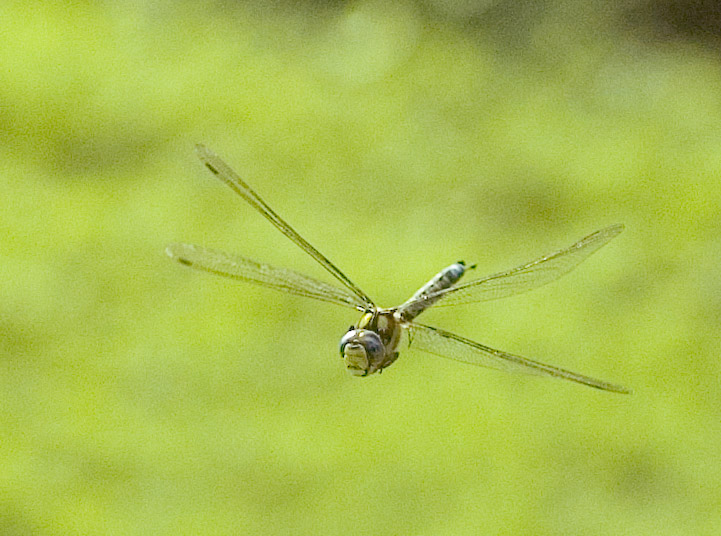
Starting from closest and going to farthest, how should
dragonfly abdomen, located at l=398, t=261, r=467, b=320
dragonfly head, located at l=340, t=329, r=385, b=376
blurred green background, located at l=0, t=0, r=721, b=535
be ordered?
dragonfly head, located at l=340, t=329, r=385, b=376 < dragonfly abdomen, located at l=398, t=261, r=467, b=320 < blurred green background, located at l=0, t=0, r=721, b=535

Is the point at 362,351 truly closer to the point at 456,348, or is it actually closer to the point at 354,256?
the point at 456,348

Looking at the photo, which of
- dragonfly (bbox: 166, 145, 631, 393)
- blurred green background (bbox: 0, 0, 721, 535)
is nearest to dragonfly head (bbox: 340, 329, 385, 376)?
dragonfly (bbox: 166, 145, 631, 393)

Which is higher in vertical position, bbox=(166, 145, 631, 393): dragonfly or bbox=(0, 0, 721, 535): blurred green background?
bbox=(166, 145, 631, 393): dragonfly

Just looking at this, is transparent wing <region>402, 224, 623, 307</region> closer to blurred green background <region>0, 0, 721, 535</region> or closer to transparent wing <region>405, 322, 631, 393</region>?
transparent wing <region>405, 322, 631, 393</region>

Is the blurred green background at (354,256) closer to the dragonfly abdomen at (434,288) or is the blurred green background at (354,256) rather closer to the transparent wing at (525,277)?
the dragonfly abdomen at (434,288)

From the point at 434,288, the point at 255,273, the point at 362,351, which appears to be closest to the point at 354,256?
the point at 434,288

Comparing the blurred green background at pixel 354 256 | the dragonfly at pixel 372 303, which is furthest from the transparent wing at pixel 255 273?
the blurred green background at pixel 354 256

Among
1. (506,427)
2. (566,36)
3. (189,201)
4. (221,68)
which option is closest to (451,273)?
(506,427)

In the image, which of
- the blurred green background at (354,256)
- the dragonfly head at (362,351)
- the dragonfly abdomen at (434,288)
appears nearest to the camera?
the dragonfly head at (362,351)
